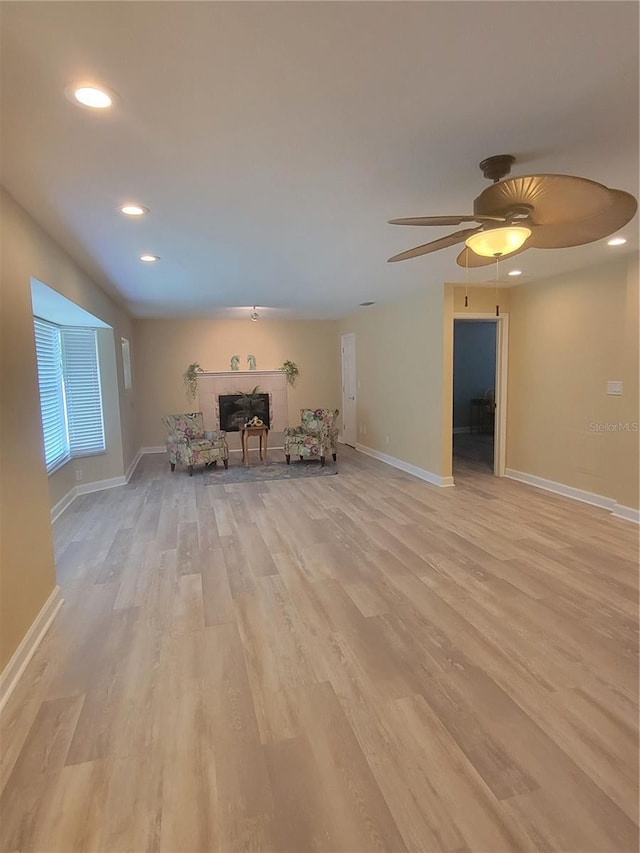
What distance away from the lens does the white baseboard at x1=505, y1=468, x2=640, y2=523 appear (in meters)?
4.14

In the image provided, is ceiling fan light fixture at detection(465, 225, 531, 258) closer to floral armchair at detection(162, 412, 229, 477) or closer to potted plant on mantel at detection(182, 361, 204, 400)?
floral armchair at detection(162, 412, 229, 477)

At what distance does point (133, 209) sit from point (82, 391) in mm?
3344

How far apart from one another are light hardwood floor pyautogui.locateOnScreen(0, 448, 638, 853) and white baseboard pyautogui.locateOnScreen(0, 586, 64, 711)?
4 centimetres

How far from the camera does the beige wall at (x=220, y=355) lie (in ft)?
25.7

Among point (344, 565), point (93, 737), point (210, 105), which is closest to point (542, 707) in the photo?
point (344, 565)

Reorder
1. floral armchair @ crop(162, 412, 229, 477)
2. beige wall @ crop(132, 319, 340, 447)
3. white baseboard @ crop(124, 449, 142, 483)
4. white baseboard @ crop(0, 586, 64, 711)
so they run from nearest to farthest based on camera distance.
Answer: white baseboard @ crop(0, 586, 64, 711) → white baseboard @ crop(124, 449, 142, 483) → floral armchair @ crop(162, 412, 229, 477) → beige wall @ crop(132, 319, 340, 447)

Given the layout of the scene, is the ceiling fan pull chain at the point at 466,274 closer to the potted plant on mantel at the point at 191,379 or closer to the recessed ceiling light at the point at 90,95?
the recessed ceiling light at the point at 90,95

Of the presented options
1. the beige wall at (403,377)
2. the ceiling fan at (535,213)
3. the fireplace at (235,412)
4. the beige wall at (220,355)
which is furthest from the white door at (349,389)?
the ceiling fan at (535,213)

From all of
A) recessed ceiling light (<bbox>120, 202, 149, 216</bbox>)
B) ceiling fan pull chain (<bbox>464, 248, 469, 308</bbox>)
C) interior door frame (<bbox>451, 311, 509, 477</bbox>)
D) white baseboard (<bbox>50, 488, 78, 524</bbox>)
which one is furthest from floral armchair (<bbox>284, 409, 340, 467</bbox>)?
recessed ceiling light (<bbox>120, 202, 149, 216</bbox>)

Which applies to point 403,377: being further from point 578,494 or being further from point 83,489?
point 83,489

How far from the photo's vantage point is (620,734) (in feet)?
5.64

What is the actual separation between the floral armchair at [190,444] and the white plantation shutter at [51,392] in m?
1.56

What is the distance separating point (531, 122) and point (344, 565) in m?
2.78

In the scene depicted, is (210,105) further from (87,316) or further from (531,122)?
(87,316)
